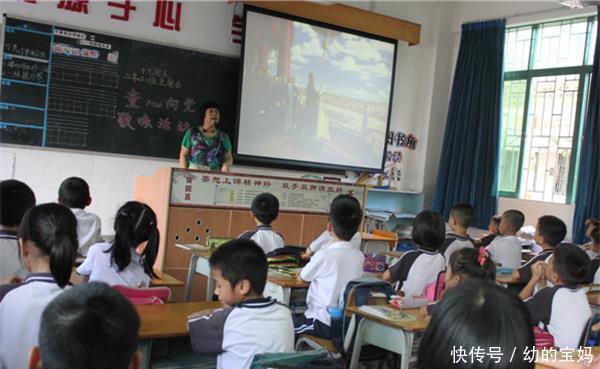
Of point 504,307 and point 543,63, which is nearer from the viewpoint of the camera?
point 504,307

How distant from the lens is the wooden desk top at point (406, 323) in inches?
86.4

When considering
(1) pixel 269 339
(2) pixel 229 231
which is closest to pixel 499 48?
(2) pixel 229 231

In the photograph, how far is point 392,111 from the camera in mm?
7188

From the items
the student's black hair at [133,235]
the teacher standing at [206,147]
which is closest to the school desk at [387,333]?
the student's black hair at [133,235]

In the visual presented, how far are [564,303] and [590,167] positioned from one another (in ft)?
12.2

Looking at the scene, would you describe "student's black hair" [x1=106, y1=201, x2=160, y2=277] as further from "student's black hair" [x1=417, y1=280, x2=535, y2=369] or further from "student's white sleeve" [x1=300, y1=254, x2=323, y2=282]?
"student's black hair" [x1=417, y1=280, x2=535, y2=369]

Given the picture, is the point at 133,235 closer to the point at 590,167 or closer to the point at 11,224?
the point at 11,224

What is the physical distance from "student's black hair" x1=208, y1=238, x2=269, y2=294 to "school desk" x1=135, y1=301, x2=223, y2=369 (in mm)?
259

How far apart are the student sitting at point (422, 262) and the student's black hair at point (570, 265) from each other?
0.62m

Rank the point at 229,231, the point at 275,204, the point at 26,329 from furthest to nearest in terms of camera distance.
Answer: the point at 229,231, the point at 275,204, the point at 26,329

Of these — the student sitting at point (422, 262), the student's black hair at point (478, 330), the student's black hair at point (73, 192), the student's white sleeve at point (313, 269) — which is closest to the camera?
the student's black hair at point (478, 330)

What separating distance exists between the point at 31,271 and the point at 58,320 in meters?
0.84

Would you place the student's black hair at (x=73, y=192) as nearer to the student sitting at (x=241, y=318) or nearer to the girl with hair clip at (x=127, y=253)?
the girl with hair clip at (x=127, y=253)

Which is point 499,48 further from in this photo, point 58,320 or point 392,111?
point 58,320
